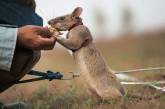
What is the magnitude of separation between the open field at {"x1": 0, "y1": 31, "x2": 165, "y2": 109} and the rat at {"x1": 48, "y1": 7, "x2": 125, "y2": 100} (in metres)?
0.15

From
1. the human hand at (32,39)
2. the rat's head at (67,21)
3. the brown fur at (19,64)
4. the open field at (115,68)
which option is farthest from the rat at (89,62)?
the human hand at (32,39)

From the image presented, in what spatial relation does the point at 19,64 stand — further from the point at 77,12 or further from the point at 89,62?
the point at 77,12

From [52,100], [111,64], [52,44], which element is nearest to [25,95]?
[52,100]

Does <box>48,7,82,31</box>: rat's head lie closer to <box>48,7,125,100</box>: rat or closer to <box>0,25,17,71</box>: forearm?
<box>48,7,125,100</box>: rat

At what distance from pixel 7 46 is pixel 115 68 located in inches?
170

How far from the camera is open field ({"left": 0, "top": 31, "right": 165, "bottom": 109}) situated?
459cm

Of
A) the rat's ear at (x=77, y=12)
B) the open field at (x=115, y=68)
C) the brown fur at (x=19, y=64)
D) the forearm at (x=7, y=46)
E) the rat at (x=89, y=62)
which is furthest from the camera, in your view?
the rat's ear at (x=77, y=12)

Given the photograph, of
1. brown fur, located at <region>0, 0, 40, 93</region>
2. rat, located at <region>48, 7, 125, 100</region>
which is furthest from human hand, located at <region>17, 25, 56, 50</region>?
rat, located at <region>48, 7, 125, 100</region>

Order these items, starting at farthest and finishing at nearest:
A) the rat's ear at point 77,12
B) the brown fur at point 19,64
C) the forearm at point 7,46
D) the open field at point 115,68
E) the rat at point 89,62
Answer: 1. the rat's ear at point 77,12
2. the rat at point 89,62
3. the open field at point 115,68
4. the brown fur at point 19,64
5. the forearm at point 7,46

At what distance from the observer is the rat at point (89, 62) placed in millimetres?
5148

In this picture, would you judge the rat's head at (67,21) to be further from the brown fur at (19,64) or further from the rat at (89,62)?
the brown fur at (19,64)

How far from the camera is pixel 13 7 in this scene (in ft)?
12.0

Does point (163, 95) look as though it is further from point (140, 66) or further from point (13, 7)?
point (140, 66)

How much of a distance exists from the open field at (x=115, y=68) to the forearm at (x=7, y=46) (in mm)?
1330
